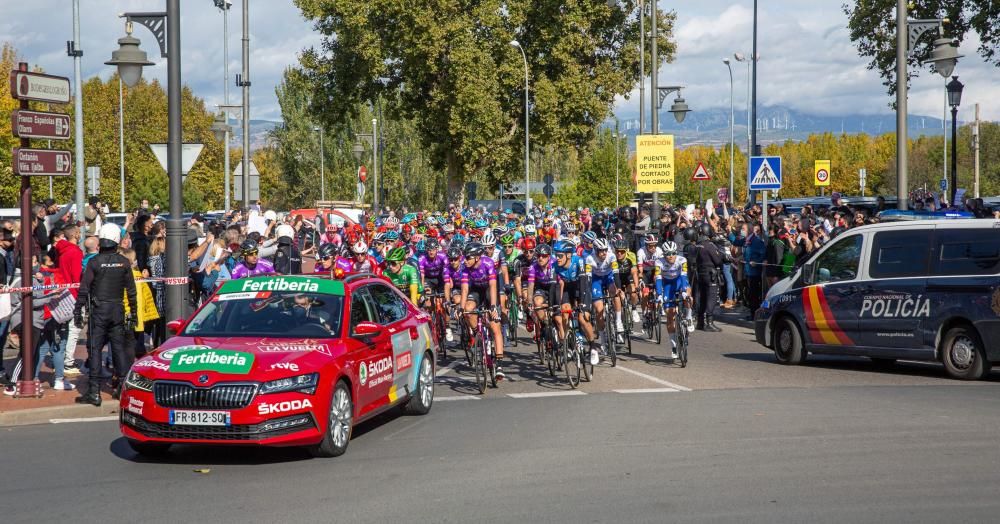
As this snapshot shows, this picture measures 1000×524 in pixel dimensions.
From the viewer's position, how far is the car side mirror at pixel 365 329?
10.2 meters

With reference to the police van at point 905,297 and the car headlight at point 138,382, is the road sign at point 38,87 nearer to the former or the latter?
the car headlight at point 138,382

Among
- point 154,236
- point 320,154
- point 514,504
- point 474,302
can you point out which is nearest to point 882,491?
point 514,504

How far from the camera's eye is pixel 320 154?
7912 centimetres

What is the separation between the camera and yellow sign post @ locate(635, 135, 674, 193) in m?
32.0

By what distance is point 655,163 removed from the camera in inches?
1264

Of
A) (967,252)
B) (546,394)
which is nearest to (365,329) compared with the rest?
(546,394)

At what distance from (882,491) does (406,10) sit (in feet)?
136

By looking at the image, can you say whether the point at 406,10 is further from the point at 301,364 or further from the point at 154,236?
the point at 301,364

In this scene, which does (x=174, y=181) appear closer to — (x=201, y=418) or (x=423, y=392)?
(x=423, y=392)

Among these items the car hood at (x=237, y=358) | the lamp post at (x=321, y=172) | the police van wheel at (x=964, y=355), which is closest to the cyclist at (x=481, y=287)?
the car hood at (x=237, y=358)

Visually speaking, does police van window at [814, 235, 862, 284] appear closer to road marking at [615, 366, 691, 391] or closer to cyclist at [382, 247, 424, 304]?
road marking at [615, 366, 691, 391]

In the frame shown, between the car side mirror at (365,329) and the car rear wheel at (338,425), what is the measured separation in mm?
534

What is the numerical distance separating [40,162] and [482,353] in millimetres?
5562

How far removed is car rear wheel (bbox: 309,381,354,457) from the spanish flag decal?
8.40 metres
